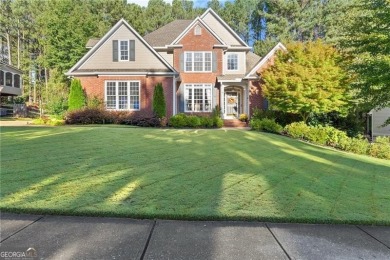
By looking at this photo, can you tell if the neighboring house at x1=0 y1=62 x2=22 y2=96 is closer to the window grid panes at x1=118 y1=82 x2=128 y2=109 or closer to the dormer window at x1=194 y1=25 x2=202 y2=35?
the window grid panes at x1=118 y1=82 x2=128 y2=109

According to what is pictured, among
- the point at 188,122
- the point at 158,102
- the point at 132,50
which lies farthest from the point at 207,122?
the point at 132,50

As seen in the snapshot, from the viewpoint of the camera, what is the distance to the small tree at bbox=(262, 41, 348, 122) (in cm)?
1441

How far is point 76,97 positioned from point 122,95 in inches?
122

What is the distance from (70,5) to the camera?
3966 cm

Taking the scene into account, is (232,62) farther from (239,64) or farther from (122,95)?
(122,95)

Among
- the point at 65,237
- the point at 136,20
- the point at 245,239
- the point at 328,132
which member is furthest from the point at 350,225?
the point at 136,20

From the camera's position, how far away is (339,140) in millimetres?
13453

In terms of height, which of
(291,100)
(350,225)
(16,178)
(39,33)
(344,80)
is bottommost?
(350,225)

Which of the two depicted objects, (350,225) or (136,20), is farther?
(136,20)

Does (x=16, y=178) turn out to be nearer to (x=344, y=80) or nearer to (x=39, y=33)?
(x=344, y=80)

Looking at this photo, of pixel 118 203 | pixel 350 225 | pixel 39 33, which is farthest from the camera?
pixel 39 33

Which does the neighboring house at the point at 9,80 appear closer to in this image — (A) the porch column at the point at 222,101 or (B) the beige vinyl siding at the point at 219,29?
(B) the beige vinyl siding at the point at 219,29

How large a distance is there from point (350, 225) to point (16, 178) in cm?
547

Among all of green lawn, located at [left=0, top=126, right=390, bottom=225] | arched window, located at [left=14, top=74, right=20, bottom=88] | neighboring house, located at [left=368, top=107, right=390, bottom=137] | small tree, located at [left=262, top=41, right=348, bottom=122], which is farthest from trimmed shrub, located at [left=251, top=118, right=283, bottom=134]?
arched window, located at [left=14, top=74, right=20, bottom=88]
